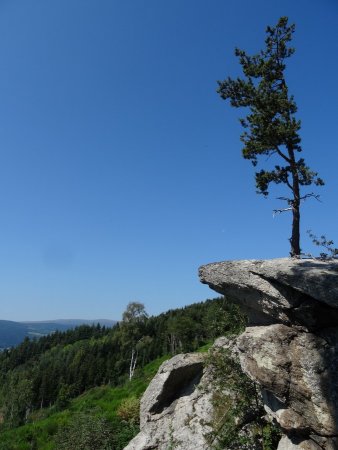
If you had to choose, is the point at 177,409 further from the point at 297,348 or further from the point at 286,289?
the point at 286,289

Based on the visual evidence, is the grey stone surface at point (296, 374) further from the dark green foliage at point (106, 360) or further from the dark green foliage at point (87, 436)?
the dark green foliage at point (106, 360)

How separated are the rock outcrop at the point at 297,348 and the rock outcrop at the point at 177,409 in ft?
12.9

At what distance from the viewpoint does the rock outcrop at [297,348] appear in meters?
11.9

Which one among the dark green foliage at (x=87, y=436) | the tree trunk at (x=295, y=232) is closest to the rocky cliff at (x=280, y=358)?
the dark green foliage at (x=87, y=436)

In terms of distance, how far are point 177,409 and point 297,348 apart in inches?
338

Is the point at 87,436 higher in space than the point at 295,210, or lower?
lower

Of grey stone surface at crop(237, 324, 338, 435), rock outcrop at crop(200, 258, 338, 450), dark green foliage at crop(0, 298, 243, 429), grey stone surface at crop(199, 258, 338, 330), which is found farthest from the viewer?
dark green foliage at crop(0, 298, 243, 429)

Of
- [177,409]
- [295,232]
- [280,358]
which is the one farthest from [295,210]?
[177,409]

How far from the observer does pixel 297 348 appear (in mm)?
12859

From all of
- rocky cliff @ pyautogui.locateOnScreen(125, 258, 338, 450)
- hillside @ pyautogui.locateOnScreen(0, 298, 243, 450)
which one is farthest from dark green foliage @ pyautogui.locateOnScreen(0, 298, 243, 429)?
rocky cliff @ pyautogui.locateOnScreen(125, 258, 338, 450)

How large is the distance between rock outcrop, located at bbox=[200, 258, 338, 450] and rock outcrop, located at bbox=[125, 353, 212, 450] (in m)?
3.94

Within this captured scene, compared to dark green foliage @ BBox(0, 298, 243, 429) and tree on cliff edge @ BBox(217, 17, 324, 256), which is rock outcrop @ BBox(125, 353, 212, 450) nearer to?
tree on cliff edge @ BBox(217, 17, 324, 256)

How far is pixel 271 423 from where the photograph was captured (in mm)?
15133

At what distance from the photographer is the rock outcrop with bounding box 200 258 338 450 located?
38.9 feet
